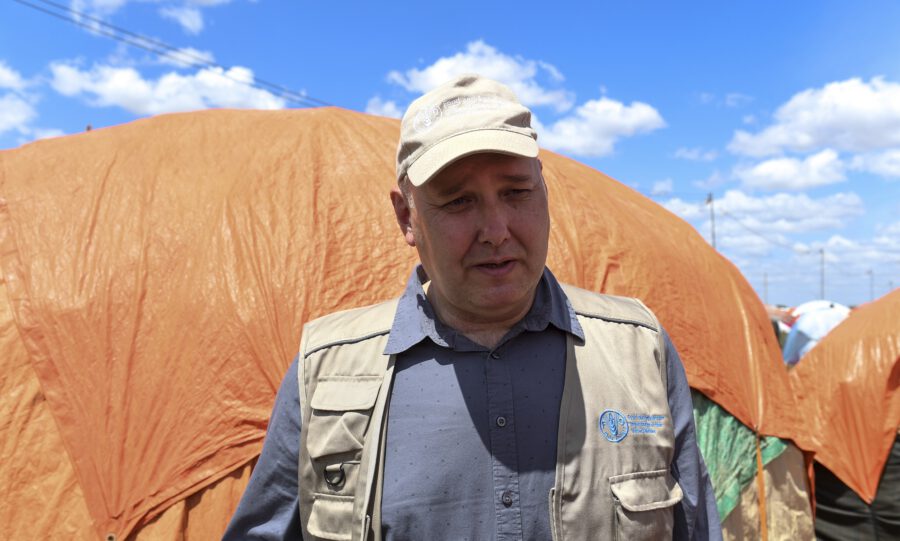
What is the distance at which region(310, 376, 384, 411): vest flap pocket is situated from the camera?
4.65 ft

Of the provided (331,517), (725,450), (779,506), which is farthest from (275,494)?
(779,506)

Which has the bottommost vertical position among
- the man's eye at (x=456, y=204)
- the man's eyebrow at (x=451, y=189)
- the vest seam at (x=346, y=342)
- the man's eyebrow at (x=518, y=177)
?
the vest seam at (x=346, y=342)

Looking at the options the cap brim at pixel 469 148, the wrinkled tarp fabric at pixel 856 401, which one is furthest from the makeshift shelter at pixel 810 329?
the cap brim at pixel 469 148

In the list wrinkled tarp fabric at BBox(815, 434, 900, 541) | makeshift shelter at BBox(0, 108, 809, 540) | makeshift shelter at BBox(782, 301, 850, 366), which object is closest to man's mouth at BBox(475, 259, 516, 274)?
makeshift shelter at BBox(0, 108, 809, 540)

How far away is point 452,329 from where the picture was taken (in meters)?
1.49

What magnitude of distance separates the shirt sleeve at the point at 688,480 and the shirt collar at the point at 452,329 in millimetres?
263

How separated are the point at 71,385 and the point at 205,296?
63 cm

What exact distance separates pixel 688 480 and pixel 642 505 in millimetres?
180

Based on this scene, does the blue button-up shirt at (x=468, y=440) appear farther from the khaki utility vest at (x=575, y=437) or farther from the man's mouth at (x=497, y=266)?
the man's mouth at (x=497, y=266)

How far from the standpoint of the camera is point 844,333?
470 cm

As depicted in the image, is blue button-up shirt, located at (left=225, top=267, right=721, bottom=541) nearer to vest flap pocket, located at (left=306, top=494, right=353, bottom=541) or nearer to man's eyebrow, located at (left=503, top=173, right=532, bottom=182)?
vest flap pocket, located at (left=306, top=494, right=353, bottom=541)

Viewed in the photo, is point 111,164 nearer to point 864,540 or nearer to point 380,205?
point 380,205

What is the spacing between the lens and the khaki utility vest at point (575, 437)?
1341mm

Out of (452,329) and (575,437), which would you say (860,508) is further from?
(452,329)
